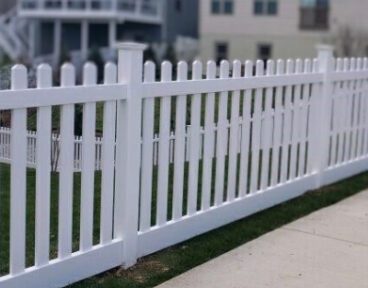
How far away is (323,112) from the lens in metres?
7.51

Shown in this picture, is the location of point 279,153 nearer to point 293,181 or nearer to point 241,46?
point 293,181

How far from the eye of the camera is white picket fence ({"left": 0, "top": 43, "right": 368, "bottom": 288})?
4172 mm

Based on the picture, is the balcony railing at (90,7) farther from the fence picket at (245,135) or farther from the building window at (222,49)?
the fence picket at (245,135)

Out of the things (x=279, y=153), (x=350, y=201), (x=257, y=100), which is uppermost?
(x=257, y=100)

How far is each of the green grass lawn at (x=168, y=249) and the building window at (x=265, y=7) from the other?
1255 inches

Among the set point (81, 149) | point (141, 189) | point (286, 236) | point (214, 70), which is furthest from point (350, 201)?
point (81, 149)

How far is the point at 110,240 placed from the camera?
189 inches

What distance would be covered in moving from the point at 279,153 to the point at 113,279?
2.75 metres

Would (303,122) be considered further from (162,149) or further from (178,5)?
(178,5)

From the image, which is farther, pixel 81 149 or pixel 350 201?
pixel 350 201

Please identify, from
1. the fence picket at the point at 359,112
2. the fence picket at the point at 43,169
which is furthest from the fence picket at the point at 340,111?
the fence picket at the point at 43,169

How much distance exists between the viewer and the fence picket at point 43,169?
4105 millimetres

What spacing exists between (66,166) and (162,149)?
100cm

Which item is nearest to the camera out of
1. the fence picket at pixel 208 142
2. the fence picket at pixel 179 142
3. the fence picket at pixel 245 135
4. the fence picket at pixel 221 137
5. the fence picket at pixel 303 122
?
the fence picket at pixel 179 142
